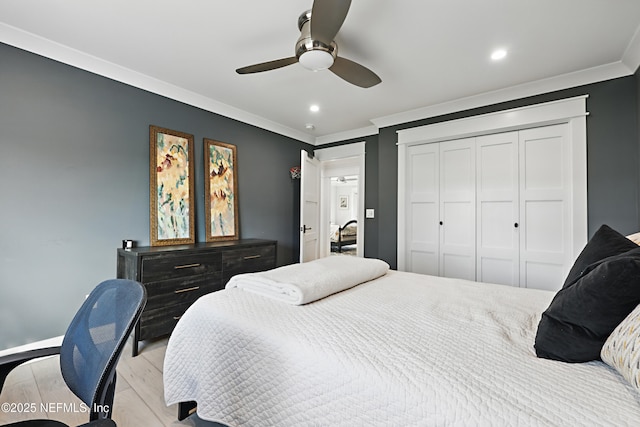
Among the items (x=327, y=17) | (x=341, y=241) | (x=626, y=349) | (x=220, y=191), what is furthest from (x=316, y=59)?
(x=341, y=241)

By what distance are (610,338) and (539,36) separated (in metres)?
2.26

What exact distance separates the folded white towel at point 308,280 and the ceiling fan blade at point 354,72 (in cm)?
141

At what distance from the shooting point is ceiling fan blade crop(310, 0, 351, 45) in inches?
57.7

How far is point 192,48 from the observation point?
2291 millimetres

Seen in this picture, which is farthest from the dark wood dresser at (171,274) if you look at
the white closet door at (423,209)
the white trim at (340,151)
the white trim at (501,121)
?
the white trim at (501,121)

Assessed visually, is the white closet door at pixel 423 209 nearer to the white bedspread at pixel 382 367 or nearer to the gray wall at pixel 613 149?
the gray wall at pixel 613 149

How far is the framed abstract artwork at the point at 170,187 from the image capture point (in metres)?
2.81

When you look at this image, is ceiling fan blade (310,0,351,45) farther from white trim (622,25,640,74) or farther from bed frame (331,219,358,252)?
bed frame (331,219,358,252)

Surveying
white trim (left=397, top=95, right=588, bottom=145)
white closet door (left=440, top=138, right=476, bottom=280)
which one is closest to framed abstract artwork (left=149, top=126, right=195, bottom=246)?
white trim (left=397, top=95, right=588, bottom=145)

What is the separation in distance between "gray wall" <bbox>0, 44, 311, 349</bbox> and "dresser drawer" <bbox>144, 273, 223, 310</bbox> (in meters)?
0.58

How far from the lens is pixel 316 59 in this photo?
1.86 meters

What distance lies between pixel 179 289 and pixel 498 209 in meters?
3.40

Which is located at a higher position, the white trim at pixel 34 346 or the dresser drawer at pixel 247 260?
the dresser drawer at pixel 247 260

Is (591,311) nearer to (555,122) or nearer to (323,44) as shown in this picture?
(323,44)
